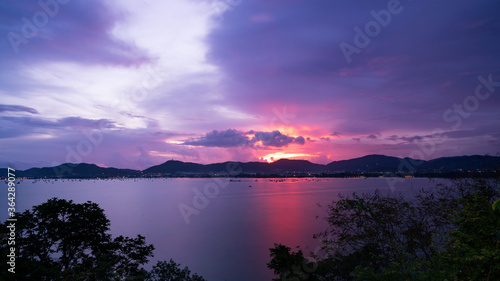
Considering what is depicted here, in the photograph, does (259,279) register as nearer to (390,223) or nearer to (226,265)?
(226,265)

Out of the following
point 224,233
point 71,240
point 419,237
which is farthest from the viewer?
point 224,233

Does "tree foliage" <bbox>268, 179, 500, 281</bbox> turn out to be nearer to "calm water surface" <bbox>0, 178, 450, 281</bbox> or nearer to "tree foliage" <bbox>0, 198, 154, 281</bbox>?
"tree foliage" <bbox>0, 198, 154, 281</bbox>

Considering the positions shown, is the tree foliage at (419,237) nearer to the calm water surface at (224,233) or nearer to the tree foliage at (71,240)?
the tree foliage at (71,240)

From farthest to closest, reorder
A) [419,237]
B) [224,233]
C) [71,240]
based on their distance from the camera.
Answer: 1. [224,233]
2. [71,240]
3. [419,237]

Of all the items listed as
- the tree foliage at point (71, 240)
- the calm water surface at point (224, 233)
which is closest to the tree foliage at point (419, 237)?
the tree foliage at point (71, 240)

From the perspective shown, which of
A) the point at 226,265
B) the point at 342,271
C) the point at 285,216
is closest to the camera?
the point at 342,271

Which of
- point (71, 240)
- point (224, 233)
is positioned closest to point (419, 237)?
point (71, 240)

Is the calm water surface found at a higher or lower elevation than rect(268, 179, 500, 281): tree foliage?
lower

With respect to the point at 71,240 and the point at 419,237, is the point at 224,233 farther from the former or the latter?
the point at 419,237

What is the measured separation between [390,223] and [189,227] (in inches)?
2049

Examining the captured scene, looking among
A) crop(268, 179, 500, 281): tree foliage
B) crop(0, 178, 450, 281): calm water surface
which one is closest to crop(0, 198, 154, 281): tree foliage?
crop(268, 179, 500, 281): tree foliage

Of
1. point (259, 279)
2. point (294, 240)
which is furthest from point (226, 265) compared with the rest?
point (294, 240)

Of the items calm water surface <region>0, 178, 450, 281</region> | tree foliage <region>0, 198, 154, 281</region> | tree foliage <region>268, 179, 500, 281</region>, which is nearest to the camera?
tree foliage <region>268, 179, 500, 281</region>

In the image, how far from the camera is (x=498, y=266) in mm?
4219
